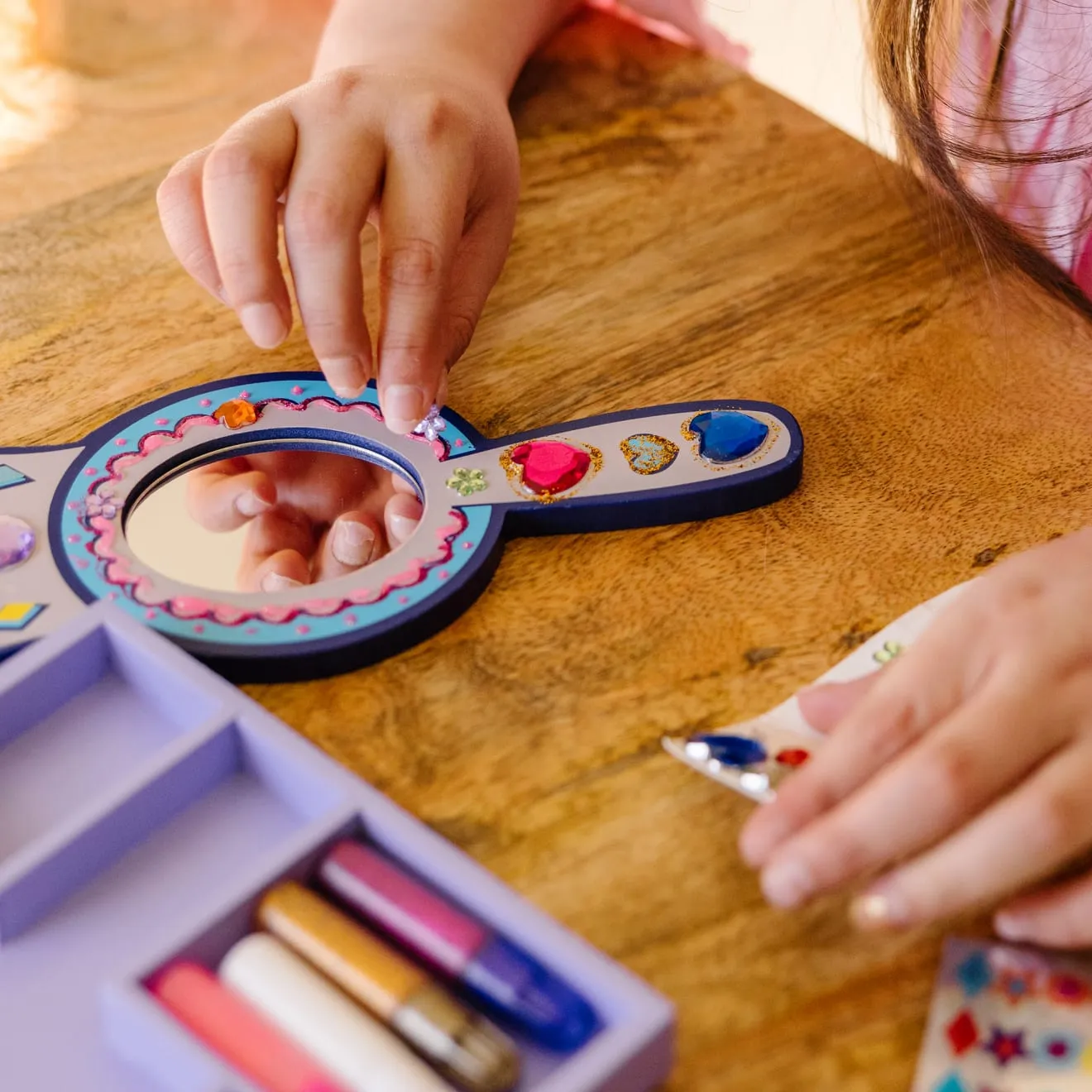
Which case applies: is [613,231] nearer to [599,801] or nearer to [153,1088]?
[599,801]

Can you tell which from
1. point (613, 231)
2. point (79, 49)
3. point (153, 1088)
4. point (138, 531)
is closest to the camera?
point (153, 1088)

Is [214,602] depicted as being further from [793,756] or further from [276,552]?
[793,756]

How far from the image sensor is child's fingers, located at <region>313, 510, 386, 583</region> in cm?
62

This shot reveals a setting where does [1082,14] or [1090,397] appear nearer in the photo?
[1090,397]

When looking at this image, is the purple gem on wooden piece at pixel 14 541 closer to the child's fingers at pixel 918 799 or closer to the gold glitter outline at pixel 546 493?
the gold glitter outline at pixel 546 493

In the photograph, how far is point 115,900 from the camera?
486 mm

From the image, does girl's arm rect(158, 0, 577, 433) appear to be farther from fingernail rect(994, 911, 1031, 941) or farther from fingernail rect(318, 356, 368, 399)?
fingernail rect(994, 911, 1031, 941)

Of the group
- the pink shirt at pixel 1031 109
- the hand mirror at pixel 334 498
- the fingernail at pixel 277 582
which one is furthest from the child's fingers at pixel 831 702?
the pink shirt at pixel 1031 109

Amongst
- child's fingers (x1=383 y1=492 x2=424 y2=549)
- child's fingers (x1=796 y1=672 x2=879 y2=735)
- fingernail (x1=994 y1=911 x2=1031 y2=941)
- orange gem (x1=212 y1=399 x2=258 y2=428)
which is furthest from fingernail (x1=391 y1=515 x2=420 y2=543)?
fingernail (x1=994 y1=911 x2=1031 y2=941)

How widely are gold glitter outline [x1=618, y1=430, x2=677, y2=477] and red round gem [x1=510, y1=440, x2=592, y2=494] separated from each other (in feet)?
0.06

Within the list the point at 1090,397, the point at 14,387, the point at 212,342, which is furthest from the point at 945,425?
the point at 14,387

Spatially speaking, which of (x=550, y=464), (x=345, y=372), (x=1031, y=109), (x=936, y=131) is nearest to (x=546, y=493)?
(x=550, y=464)

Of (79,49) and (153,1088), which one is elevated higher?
(79,49)

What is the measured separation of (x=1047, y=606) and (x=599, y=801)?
0.66 ft
